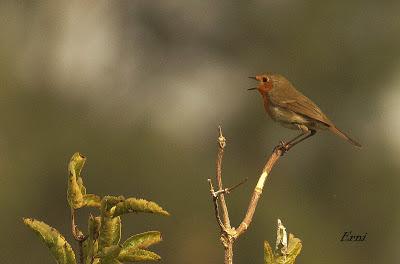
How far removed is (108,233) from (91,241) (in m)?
0.04

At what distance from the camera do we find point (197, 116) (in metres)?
20.7

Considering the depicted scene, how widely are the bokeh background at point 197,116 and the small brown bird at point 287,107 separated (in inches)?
284

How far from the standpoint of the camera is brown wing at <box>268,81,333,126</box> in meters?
5.65

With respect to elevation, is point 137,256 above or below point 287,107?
below

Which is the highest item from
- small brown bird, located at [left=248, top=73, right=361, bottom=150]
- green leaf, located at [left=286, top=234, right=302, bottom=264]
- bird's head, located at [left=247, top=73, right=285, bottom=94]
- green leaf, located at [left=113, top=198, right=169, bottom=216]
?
bird's head, located at [left=247, top=73, right=285, bottom=94]

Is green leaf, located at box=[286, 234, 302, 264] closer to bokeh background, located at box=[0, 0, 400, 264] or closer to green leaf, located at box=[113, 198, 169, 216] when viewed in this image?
green leaf, located at box=[113, 198, 169, 216]

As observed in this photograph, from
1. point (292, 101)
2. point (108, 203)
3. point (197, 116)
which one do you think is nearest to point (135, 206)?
point (108, 203)

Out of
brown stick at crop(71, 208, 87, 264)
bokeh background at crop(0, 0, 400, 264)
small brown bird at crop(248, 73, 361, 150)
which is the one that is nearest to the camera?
brown stick at crop(71, 208, 87, 264)

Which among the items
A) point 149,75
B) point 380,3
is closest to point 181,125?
point 149,75

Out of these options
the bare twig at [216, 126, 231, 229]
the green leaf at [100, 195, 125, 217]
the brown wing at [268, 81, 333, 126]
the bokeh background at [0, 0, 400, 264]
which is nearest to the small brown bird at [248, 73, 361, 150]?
the brown wing at [268, 81, 333, 126]

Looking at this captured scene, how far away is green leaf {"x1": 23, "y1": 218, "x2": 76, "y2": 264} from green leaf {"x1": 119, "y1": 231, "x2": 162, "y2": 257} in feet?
0.35

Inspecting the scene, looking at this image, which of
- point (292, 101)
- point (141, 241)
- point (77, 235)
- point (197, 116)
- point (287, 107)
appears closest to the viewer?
point (77, 235)

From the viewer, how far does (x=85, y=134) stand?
54.1ft

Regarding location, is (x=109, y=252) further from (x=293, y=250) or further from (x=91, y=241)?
(x=293, y=250)
